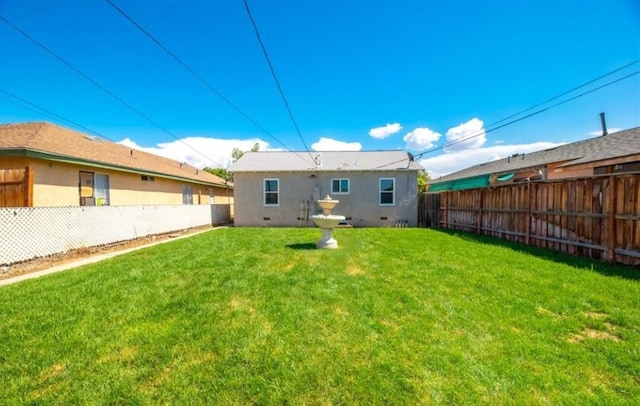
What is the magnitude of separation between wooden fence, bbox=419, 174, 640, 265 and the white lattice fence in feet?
43.4

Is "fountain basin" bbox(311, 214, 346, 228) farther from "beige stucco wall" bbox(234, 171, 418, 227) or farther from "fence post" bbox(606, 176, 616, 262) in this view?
"beige stucco wall" bbox(234, 171, 418, 227)

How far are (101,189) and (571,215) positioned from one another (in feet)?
50.9

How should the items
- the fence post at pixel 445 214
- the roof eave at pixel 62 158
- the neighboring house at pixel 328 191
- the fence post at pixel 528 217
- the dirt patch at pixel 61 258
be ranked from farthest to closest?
the neighboring house at pixel 328 191 → the fence post at pixel 445 214 → the fence post at pixel 528 217 → the roof eave at pixel 62 158 → the dirt patch at pixel 61 258

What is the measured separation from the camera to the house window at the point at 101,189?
33.9 feet

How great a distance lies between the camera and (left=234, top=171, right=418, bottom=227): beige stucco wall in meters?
14.3

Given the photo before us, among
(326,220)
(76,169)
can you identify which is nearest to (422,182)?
(326,220)

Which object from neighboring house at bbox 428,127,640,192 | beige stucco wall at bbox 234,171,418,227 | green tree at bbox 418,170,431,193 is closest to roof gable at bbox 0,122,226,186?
beige stucco wall at bbox 234,171,418,227

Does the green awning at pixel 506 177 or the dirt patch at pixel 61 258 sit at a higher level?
the green awning at pixel 506 177

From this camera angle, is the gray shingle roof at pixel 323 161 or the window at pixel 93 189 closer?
the window at pixel 93 189

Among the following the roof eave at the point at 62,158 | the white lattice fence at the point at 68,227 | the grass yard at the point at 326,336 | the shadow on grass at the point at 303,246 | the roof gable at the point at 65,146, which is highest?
the roof gable at the point at 65,146

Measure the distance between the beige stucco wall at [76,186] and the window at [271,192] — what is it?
555cm

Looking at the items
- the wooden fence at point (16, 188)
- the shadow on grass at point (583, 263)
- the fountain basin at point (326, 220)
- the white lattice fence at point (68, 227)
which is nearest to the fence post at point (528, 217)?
the shadow on grass at point (583, 263)

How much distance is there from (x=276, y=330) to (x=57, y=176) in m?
10.3

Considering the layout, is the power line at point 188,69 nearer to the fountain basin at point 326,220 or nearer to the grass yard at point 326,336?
the grass yard at point 326,336
